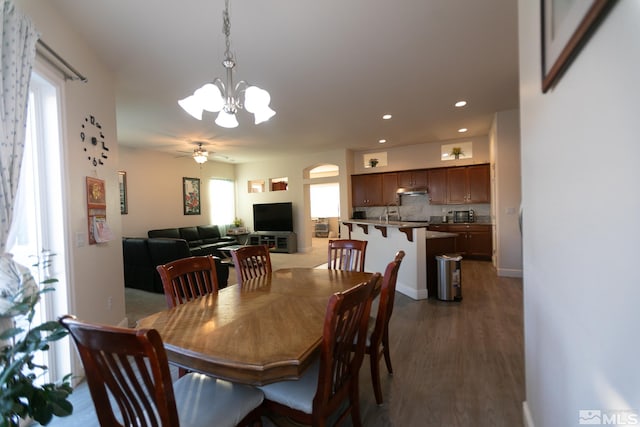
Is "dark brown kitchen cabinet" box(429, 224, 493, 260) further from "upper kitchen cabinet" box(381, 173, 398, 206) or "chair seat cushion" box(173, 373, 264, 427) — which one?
"chair seat cushion" box(173, 373, 264, 427)

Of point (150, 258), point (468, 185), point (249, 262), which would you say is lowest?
point (150, 258)

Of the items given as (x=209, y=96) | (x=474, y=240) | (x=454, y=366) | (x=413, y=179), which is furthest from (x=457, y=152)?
(x=209, y=96)

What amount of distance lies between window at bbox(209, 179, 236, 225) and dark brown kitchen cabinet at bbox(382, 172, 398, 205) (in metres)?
4.82

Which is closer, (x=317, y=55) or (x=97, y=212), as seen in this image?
(x=97, y=212)

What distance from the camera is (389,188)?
7.12m

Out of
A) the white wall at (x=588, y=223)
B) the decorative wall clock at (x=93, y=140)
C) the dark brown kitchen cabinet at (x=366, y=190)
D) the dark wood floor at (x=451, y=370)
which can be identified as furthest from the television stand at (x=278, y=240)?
the white wall at (x=588, y=223)

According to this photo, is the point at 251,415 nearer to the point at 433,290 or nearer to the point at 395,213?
the point at 433,290

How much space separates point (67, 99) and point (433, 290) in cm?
438

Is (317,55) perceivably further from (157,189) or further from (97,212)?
(157,189)

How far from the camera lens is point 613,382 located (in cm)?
66

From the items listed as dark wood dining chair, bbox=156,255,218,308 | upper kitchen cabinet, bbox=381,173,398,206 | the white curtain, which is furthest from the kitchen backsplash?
the white curtain

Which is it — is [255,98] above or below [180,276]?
above

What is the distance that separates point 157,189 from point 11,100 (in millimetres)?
5798

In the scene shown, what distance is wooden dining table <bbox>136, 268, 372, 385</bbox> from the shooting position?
99cm
